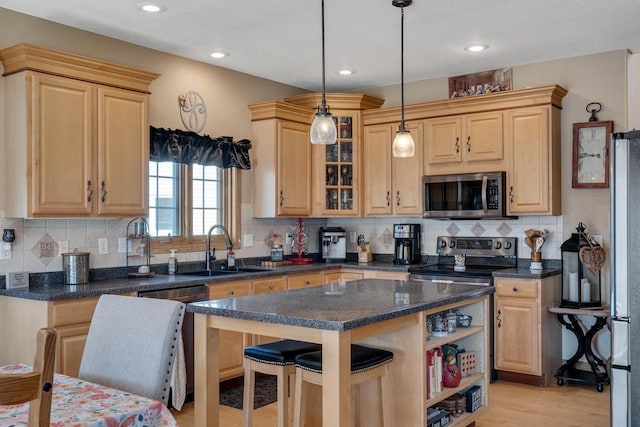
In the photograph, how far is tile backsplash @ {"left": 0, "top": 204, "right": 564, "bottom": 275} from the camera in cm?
380

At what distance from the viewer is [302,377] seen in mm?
2719

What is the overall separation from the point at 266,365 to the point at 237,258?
2441 millimetres

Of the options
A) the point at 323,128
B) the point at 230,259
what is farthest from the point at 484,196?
the point at 323,128

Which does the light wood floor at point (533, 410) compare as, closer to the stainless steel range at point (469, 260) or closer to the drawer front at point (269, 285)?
the stainless steel range at point (469, 260)

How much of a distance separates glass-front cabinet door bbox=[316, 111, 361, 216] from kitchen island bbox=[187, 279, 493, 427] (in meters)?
2.19

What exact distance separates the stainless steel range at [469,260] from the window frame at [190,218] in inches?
63.7

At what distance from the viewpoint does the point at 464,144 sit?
5.12 meters

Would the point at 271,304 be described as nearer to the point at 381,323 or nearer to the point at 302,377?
the point at 302,377

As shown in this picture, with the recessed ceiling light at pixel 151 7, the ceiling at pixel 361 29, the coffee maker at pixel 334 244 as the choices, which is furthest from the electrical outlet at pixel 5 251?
the coffee maker at pixel 334 244

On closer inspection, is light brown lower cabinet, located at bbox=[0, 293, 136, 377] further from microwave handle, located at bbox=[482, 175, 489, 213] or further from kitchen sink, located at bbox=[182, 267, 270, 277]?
microwave handle, located at bbox=[482, 175, 489, 213]

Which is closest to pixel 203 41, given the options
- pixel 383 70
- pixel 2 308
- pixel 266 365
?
pixel 383 70

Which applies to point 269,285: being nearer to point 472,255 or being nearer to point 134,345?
point 472,255

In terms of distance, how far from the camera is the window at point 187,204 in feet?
15.4

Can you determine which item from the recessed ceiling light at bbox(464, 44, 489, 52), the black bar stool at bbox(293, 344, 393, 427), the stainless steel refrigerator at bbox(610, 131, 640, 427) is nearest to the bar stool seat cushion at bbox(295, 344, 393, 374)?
the black bar stool at bbox(293, 344, 393, 427)
